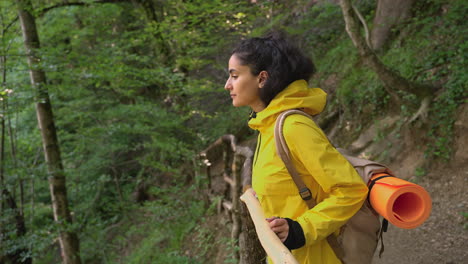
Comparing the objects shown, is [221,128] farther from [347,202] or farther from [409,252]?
[347,202]

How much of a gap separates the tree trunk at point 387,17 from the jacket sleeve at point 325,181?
24.3ft

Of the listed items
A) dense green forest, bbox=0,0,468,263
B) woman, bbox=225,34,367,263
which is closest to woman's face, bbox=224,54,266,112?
woman, bbox=225,34,367,263

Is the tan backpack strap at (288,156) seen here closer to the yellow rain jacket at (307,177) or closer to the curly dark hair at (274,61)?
the yellow rain jacket at (307,177)

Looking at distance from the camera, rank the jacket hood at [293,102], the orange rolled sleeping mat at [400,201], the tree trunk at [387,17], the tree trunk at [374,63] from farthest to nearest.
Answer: the tree trunk at [387,17], the tree trunk at [374,63], the jacket hood at [293,102], the orange rolled sleeping mat at [400,201]

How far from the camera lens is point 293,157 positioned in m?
1.50

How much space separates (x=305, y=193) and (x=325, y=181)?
14 centimetres

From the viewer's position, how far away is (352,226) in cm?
154

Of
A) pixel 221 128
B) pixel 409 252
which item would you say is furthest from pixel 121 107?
pixel 409 252

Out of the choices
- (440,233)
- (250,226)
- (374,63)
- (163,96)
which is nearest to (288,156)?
(250,226)

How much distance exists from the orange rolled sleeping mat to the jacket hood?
1.53 ft

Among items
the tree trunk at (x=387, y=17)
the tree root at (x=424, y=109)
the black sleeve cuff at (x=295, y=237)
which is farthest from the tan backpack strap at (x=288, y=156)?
the tree trunk at (x=387, y=17)

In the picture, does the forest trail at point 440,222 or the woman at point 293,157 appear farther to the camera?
the forest trail at point 440,222

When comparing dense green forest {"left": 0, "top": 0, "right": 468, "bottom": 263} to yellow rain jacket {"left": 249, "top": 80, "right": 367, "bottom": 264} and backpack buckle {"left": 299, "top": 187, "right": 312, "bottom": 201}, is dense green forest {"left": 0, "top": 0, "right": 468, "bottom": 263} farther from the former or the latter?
backpack buckle {"left": 299, "top": 187, "right": 312, "bottom": 201}

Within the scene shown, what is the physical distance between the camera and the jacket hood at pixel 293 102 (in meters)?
1.60
